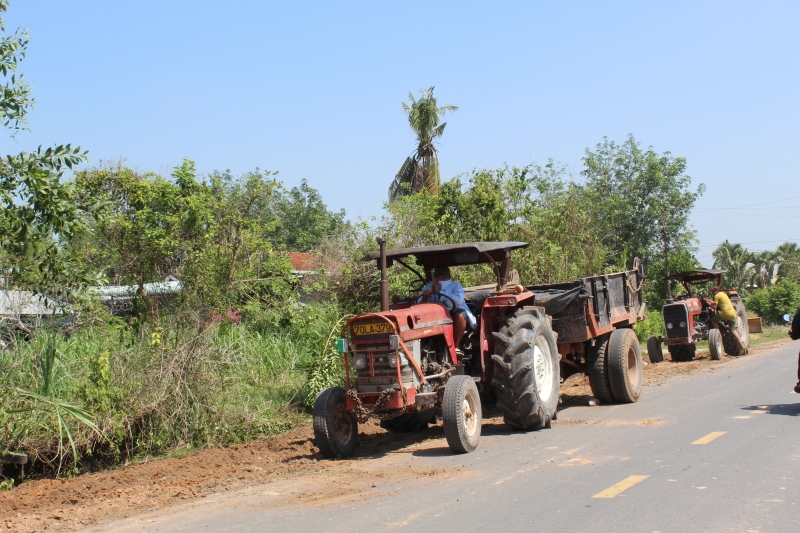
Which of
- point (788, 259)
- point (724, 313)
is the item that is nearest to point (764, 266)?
point (788, 259)

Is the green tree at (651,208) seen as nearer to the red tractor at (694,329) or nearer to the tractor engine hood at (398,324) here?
the red tractor at (694,329)

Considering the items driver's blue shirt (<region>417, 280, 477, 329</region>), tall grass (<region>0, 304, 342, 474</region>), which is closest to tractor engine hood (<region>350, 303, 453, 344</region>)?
driver's blue shirt (<region>417, 280, 477, 329</region>)

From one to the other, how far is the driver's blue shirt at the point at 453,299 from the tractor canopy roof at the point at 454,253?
0.31m

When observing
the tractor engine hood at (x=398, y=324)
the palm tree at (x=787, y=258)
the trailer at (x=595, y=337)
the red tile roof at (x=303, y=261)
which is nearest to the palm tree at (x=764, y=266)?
the palm tree at (x=787, y=258)

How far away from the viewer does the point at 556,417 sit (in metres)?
10.5

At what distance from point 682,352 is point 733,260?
111ft

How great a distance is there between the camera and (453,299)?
31.3ft

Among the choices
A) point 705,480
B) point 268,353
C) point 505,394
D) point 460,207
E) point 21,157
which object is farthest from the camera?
point 460,207

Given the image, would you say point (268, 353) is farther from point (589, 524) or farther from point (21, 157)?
point (589, 524)

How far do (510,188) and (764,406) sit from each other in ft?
33.7

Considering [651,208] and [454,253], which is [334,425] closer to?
[454,253]

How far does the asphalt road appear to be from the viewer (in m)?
5.50

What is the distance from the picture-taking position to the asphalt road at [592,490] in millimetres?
5504

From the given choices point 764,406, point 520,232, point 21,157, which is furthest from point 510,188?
point 21,157
